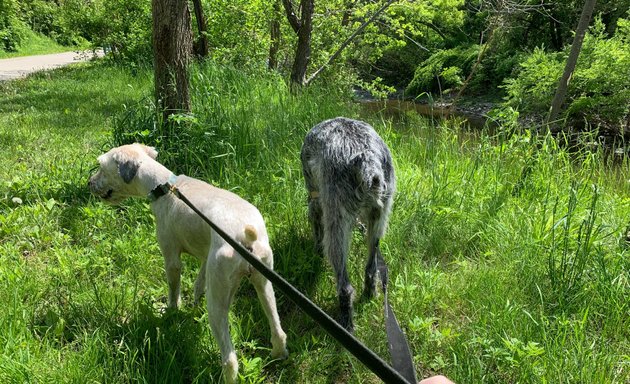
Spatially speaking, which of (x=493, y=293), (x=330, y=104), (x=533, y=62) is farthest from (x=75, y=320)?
(x=533, y=62)

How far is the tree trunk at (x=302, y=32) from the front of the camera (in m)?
8.16

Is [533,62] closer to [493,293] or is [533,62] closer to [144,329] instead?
[493,293]

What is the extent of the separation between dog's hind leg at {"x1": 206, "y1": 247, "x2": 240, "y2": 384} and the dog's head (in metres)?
1.00

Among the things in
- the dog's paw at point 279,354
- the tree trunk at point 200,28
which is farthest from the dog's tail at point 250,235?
the tree trunk at point 200,28

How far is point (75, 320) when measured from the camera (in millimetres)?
2725

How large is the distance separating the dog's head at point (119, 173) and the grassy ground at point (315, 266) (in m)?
0.58

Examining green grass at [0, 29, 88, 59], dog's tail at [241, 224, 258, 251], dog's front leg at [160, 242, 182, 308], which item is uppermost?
dog's tail at [241, 224, 258, 251]

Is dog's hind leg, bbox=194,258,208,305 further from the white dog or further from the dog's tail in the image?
the dog's tail

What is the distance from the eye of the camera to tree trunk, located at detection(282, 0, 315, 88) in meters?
8.16

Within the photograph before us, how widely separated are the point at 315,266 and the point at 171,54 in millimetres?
3098

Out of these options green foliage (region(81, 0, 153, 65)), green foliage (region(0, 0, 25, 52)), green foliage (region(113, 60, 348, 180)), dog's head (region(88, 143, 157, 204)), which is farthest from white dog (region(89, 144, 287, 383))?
green foliage (region(0, 0, 25, 52))

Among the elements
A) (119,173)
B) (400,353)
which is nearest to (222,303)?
(400,353)

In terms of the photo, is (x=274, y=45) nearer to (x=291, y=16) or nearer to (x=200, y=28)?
(x=200, y=28)

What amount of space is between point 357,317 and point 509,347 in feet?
3.39
